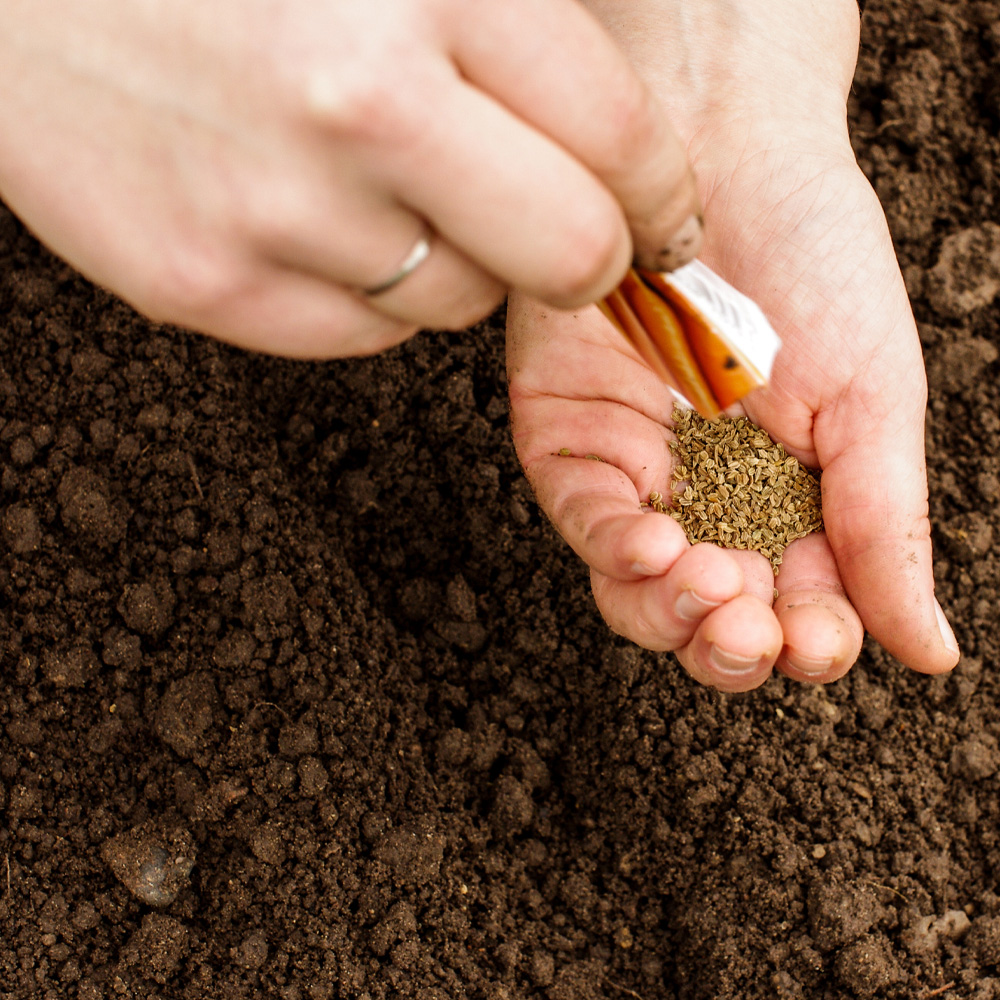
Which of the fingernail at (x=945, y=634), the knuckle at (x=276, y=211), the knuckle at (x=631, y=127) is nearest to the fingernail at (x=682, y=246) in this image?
the knuckle at (x=631, y=127)

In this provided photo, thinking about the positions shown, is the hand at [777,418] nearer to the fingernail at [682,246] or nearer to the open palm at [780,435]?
the open palm at [780,435]

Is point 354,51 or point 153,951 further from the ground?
point 354,51

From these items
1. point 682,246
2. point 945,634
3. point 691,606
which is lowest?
point 945,634

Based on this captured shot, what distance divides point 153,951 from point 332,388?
1.35 metres

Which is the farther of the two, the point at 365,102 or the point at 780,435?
the point at 780,435

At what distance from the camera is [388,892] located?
1975 millimetres

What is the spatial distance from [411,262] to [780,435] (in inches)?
44.2

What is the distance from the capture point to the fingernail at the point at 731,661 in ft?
5.37

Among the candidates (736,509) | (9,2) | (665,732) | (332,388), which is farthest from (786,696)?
(9,2)

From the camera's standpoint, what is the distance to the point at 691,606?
5.51ft

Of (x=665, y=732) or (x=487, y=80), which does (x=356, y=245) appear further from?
(x=665, y=732)

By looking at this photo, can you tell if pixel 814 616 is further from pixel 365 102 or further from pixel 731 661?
pixel 365 102

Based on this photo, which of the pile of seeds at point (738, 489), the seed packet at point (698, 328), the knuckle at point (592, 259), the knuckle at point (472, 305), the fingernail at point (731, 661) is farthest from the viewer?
the pile of seeds at point (738, 489)

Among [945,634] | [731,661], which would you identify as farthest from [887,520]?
[731,661]
